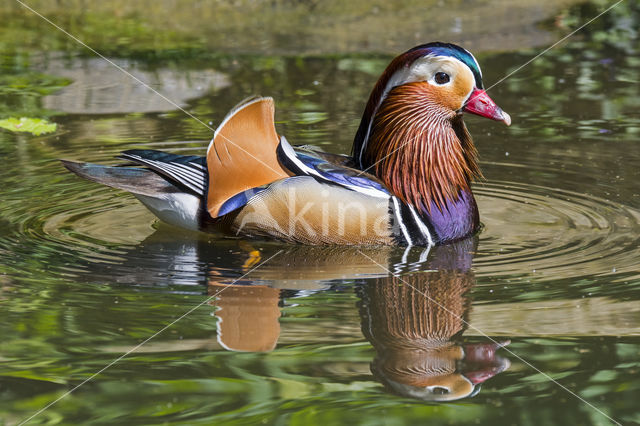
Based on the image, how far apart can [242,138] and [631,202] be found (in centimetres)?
245

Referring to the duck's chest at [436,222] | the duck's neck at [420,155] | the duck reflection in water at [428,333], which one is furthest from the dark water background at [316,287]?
the duck's neck at [420,155]

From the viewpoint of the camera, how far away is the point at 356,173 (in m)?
6.03

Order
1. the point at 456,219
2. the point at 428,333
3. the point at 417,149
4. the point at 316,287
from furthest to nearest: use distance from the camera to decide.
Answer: the point at 417,149 < the point at 456,219 < the point at 316,287 < the point at 428,333

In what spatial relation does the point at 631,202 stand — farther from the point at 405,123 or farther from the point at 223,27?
the point at 223,27

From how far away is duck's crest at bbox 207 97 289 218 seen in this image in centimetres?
596

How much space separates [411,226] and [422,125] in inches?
24.9

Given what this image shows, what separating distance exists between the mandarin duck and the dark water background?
0.50ft

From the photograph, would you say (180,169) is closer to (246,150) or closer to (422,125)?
(246,150)

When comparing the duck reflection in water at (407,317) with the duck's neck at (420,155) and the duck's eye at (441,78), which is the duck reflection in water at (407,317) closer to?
the duck's neck at (420,155)

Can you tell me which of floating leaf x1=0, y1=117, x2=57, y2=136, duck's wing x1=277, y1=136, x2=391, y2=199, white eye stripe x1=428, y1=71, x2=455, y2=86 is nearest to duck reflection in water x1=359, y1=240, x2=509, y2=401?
duck's wing x1=277, y1=136, x2=391, y2=199

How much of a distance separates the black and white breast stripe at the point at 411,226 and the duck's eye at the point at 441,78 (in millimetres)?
704

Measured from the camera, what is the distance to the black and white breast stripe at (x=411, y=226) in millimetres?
5957

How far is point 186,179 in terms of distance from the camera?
612cm

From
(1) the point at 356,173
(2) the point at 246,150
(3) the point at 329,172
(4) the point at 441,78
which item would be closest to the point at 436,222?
(1) the point at 356,173
